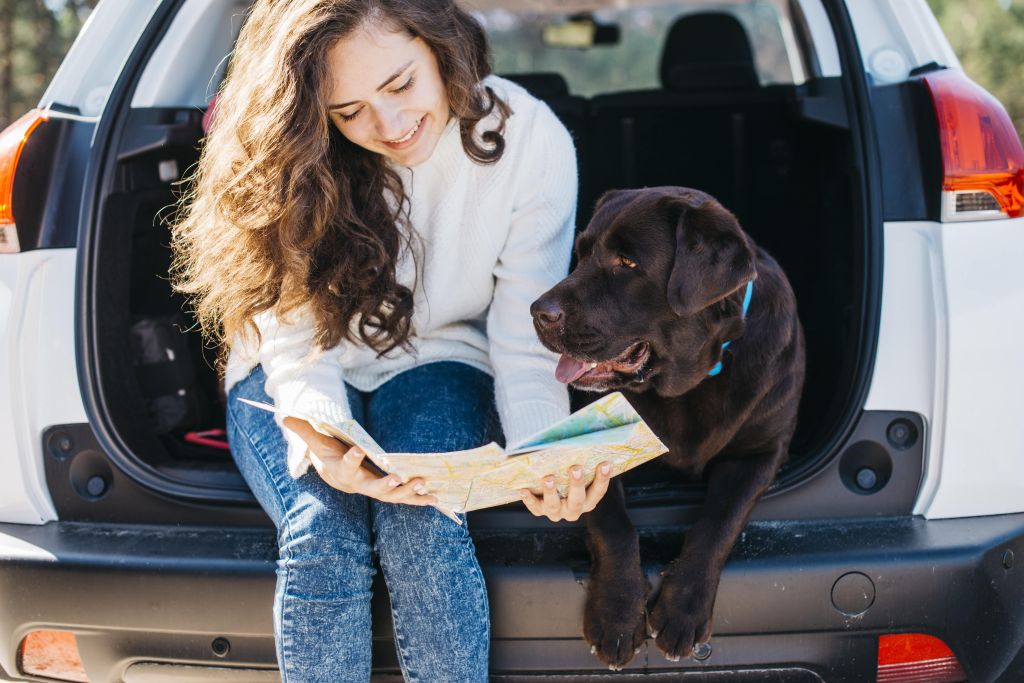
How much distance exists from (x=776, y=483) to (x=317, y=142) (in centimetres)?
114

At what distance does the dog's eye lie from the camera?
204 cm

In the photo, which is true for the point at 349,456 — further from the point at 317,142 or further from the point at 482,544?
the point at 317,142

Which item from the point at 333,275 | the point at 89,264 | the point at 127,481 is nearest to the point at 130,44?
the point at 89,264

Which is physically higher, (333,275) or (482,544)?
(333,275)

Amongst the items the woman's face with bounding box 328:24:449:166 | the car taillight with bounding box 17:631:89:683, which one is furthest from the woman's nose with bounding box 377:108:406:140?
the car taillight with bounding box 17:631:89:683

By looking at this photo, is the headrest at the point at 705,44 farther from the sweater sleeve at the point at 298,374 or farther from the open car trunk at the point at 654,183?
the sweater sleeve at the point at 298,374

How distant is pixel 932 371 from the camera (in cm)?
195

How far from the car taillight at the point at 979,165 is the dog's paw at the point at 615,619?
3.17 ft

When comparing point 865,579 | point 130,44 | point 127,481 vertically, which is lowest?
point 865,579

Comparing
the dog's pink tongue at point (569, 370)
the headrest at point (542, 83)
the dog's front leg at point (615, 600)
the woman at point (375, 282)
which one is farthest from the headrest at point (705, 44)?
the dog's front leg at point (615, 600)

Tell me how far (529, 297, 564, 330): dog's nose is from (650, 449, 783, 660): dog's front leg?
0.47m

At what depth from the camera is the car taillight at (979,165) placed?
1.97 meters

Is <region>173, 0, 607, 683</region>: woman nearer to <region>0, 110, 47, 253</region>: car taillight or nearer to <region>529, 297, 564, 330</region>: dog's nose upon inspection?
<region>529, 297, 564, 330</region>: dog's nose

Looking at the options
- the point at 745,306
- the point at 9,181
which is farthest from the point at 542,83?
the point at 9,181
